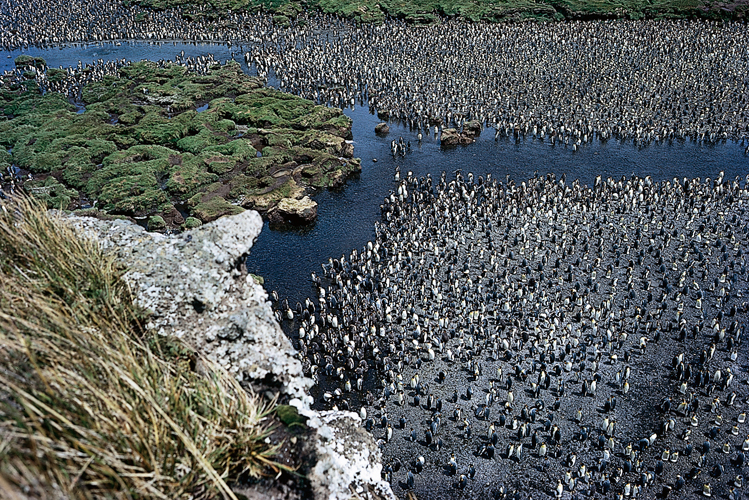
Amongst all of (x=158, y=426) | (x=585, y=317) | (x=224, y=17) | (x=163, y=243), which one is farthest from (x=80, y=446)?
(x=224, y=17)

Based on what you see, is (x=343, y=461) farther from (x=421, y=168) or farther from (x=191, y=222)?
(x=421, y=168)

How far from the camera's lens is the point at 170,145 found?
6481cm

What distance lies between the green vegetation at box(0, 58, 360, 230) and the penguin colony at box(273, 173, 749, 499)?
Result: 15.1 m

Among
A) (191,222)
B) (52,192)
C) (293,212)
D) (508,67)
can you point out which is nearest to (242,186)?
(293,212)

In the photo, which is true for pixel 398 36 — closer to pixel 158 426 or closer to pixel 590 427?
pixel 590 427

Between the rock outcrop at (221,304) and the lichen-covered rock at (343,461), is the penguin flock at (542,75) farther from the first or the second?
the rock outcrop at (221,304)

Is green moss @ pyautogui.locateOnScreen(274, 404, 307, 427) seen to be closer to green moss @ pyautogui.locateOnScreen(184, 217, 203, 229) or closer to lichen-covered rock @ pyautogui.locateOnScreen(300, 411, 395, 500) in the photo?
lichen-covered rock @ pyautogui.locateOnScreen(300, 411, 395, 500)

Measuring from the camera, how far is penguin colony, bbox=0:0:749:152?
6612 cm

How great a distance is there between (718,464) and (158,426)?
2741 cm

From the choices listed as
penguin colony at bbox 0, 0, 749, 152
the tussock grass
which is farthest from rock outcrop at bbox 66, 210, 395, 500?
penguin colony at bbox 0, 0, 749, 152

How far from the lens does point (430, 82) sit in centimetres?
7844

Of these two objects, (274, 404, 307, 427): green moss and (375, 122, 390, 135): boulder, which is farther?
(375, 122, 390, 135): boulder

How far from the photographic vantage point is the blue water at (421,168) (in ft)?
153

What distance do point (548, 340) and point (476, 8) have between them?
316ft
